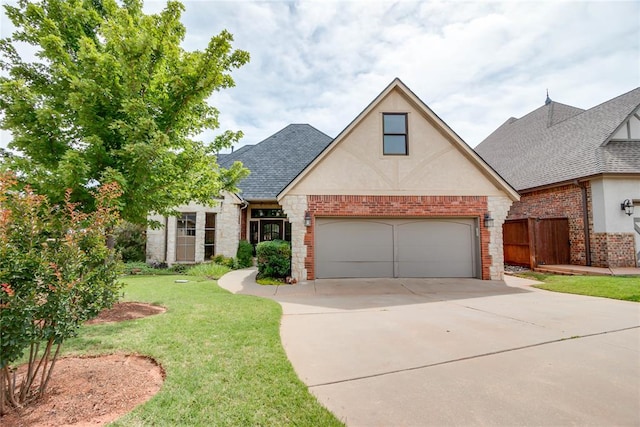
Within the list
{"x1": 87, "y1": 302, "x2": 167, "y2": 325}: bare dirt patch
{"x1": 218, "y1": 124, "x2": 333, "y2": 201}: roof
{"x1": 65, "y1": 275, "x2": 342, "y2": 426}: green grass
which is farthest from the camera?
{"x1": 218, "y1": 124, "x2": 333, "y2": 201}: roof

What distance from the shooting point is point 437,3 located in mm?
6930

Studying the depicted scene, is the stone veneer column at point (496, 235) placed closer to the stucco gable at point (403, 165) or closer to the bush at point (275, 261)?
the stucco gable at point (403, 165)

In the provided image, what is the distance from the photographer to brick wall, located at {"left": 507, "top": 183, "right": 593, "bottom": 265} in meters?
12.3

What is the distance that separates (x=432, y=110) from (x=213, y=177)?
7864mm

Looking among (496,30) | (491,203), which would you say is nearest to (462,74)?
→ (496,30)

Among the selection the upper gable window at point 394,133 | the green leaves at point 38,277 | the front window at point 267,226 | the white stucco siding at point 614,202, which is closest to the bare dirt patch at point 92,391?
the green leaves at point 38,277

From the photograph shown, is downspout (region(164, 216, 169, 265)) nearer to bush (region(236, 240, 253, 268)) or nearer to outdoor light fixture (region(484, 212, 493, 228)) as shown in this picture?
bush (region(236, 240, 253, 268))

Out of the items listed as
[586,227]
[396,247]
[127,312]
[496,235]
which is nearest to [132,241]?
[127,312]

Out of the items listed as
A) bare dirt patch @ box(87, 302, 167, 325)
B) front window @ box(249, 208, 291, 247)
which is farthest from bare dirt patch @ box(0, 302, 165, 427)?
front window @ box(249, 208, 291, 247)

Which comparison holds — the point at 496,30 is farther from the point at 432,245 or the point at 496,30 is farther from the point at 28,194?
the point at 28,194

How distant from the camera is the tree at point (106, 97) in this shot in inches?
199

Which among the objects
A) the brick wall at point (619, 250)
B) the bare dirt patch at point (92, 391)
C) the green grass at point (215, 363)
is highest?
the brick wall at point (619, 250)

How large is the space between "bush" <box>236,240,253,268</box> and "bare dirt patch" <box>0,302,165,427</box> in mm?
10430

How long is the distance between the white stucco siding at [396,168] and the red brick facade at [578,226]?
505 cm
